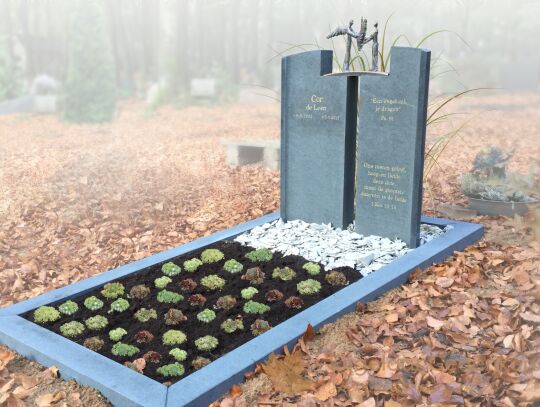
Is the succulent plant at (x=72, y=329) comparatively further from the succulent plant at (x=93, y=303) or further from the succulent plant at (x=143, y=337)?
the succulent plant at (x=143, y=337)

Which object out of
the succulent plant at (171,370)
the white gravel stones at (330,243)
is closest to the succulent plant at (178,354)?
the succulent plant at (171,370)

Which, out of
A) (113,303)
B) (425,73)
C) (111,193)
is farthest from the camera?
(111,193)

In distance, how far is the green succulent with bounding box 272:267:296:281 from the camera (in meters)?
4.88

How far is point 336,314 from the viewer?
164 inches

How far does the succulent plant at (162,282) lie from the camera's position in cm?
476

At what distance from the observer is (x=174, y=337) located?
3.89 metres

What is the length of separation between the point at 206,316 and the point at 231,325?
0.25 m

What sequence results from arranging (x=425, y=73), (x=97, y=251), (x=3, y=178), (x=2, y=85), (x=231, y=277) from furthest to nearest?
(x=2, y=85)
(x=3, y=178)
(x=97, y=251)
(x=425, y=73)
(x=231, y=277)

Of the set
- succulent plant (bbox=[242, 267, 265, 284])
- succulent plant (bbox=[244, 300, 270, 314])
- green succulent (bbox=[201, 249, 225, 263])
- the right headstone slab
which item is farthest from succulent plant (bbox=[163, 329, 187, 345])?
the right headstone slab

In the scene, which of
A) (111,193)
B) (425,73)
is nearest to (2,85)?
(111,193)

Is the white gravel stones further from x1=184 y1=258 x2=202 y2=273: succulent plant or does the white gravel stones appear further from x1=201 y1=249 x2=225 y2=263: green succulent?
x1=184 y1=258 x2=202 y2=273: succulent plant

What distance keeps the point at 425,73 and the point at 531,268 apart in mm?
1952

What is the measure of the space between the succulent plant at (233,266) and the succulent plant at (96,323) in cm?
120

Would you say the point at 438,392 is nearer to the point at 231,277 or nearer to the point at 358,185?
the point at 231,277
